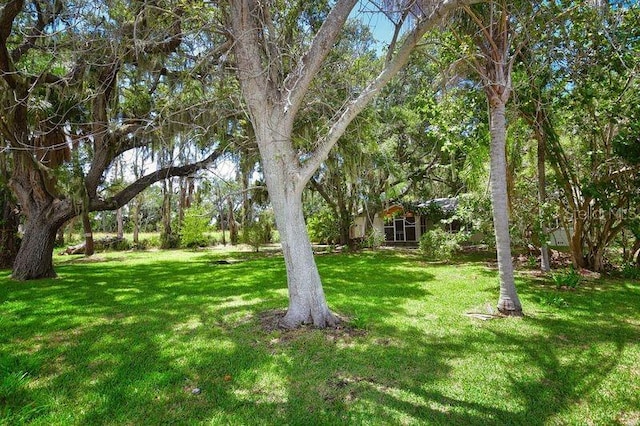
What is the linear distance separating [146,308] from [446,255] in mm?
8477

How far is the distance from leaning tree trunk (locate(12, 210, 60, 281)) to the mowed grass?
95.6 inches

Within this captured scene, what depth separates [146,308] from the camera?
566cm

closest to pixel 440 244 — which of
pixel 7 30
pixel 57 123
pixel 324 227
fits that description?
pixel 324 227

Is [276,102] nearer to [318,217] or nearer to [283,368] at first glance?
[283,368]

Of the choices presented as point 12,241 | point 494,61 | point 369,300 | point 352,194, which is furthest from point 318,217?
point 494,61

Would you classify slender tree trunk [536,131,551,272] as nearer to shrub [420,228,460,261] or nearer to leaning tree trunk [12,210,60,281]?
shrub [420,228,460,261]

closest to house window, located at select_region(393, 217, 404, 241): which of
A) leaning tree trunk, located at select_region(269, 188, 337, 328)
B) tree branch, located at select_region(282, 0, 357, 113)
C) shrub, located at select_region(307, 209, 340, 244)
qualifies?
shrub, located at select_region(307, 209, 340, 244)

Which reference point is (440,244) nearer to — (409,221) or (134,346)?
(134,346)

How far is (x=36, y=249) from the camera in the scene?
8648 millimetres

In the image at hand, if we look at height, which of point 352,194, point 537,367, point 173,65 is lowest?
point 537,367

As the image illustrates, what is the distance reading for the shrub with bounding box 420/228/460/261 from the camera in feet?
34.9

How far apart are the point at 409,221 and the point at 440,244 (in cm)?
951

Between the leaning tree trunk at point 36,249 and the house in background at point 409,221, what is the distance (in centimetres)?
1304

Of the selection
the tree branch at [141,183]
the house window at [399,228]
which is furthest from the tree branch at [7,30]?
the house window at [399,228]
